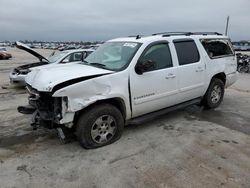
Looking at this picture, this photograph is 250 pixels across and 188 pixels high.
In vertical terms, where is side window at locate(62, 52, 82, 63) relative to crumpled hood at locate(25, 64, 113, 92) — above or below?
above

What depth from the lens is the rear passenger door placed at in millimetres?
5234

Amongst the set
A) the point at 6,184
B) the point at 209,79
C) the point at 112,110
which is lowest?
the point at 6,184

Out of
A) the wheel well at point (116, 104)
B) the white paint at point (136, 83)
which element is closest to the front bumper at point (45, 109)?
the white paint at point (136, 83)

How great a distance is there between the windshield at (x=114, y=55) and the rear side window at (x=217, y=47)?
208 centimetres

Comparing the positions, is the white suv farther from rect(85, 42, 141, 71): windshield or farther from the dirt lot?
the dirt lot

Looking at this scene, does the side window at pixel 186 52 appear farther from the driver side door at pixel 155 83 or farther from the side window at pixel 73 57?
the side window at pixel 73 57

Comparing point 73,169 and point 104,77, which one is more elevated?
point 104,77

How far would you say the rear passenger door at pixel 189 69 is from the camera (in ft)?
17.2

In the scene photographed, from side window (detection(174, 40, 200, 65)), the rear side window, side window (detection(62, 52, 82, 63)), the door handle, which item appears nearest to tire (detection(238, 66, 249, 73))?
the rear side window

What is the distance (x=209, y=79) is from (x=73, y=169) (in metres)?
3.90

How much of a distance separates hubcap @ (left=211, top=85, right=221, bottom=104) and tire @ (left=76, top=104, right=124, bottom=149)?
298 centimetres

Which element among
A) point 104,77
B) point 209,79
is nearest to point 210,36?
point 209,79

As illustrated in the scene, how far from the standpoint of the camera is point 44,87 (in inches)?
151

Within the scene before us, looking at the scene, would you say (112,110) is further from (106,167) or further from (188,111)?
(188,111)
